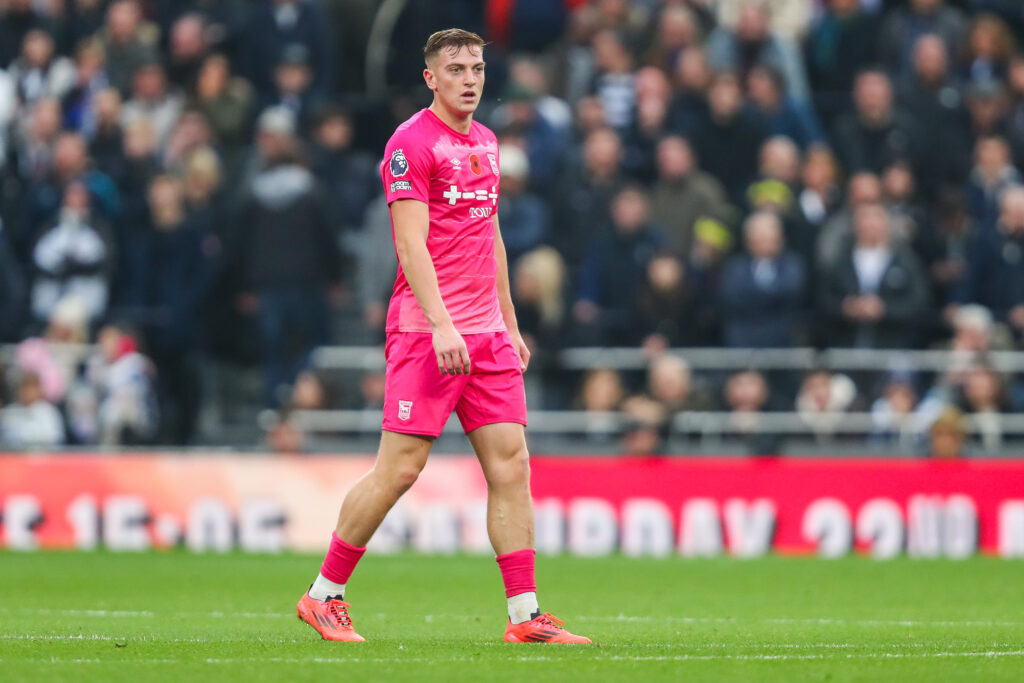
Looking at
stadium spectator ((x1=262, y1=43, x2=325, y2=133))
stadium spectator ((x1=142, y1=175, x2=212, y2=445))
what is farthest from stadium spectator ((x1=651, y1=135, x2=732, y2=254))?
stadium spectator ((x1=142, y1=175, x2=212, y2=445))

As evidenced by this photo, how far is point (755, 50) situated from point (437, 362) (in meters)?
12.0

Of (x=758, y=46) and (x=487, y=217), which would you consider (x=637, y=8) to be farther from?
(x=487, y=217)

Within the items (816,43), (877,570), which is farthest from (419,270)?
(816,43)

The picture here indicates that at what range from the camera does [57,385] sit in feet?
61.1

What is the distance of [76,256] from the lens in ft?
61.3

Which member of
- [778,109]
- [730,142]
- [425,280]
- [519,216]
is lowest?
[425,280]

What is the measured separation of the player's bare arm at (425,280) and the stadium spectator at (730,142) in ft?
35.2

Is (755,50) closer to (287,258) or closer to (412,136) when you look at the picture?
(287,258)

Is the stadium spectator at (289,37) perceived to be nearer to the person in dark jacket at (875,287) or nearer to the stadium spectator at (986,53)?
the person in dark jacket at (875,287)

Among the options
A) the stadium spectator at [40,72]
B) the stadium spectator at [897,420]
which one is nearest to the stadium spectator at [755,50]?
the stadium spectator at [897,420]

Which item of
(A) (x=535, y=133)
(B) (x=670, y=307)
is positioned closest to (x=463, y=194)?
(B) (x=670, y=307)

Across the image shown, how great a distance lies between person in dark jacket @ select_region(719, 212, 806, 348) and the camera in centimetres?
1716

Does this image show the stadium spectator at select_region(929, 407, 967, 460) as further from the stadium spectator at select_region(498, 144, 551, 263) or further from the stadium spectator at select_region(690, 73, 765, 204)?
the stadium spectator at select_region(498, 144, 551, 263)

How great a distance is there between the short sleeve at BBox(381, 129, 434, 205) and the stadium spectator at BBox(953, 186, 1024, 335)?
10214mm
